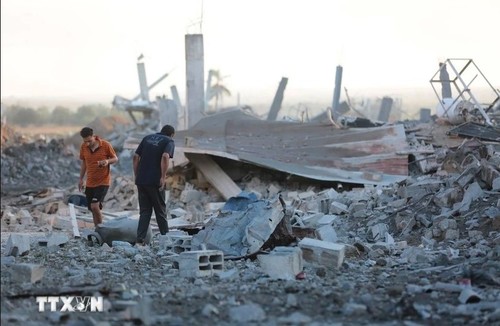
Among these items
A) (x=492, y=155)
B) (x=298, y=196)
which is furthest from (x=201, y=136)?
(x=492, y=155)

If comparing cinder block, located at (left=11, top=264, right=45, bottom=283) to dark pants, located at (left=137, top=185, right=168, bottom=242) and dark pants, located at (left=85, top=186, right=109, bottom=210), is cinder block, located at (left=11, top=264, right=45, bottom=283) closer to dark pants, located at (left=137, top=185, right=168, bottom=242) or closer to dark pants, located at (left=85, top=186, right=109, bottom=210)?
dark pants, located at (left=137, top=185, right=168, bottom=242)

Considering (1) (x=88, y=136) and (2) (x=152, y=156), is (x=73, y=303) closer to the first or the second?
(2) (x=152, y=156)

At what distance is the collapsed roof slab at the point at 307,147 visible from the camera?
1769cm

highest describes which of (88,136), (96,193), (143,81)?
(143,81)

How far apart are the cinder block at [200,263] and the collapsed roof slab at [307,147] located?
27.7ft

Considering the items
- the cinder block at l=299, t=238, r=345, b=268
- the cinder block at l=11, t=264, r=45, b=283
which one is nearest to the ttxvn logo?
the cinder block at l=11, t=264, r=45, b=283

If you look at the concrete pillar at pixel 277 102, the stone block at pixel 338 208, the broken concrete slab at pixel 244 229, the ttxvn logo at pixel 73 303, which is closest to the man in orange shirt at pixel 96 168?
the broken concrete slab at pixel 244 229

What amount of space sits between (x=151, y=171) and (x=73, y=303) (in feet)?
15.0

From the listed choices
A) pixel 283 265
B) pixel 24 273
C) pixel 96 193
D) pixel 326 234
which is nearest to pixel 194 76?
pixel 96 193

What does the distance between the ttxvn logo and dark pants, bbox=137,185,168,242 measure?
430cm

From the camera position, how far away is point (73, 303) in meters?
7.19

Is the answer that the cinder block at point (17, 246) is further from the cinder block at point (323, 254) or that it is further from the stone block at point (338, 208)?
the stone block at point (338, 208)

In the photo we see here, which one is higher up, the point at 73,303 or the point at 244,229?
the point at 244,229

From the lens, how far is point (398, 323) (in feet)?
22.1
